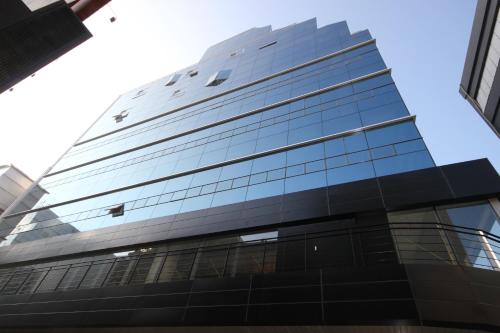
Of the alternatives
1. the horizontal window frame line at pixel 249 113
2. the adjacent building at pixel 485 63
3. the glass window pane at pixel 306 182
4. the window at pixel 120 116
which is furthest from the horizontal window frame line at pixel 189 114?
the glass window pane at pixel 306 182

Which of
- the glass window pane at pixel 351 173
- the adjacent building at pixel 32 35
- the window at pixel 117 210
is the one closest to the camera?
the glass window pane at pixel 351 173

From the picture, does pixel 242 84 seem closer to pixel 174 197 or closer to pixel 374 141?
pixel 174 197

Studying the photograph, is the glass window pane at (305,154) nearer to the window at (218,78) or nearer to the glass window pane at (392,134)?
the glass window pane at (392,134)

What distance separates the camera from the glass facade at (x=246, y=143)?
12266mm

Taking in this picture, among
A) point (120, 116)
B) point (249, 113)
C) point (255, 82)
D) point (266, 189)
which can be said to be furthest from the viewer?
point (120, 116)

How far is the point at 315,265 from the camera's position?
8.38 metres

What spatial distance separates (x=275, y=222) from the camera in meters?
10.5

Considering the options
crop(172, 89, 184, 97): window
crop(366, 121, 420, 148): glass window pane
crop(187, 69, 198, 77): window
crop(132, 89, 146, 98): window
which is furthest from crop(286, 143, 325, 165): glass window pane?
crop(132, 89, 146, 98): window

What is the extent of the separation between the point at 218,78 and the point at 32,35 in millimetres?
17862

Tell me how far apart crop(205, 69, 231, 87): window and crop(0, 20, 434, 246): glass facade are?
21 centimetres

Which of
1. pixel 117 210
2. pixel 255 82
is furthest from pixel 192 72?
pixel 117 210

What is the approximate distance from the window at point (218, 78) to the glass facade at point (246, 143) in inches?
8.4

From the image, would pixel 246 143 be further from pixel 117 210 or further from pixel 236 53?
pixel 236 53

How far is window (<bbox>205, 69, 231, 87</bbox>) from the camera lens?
92.2ft
